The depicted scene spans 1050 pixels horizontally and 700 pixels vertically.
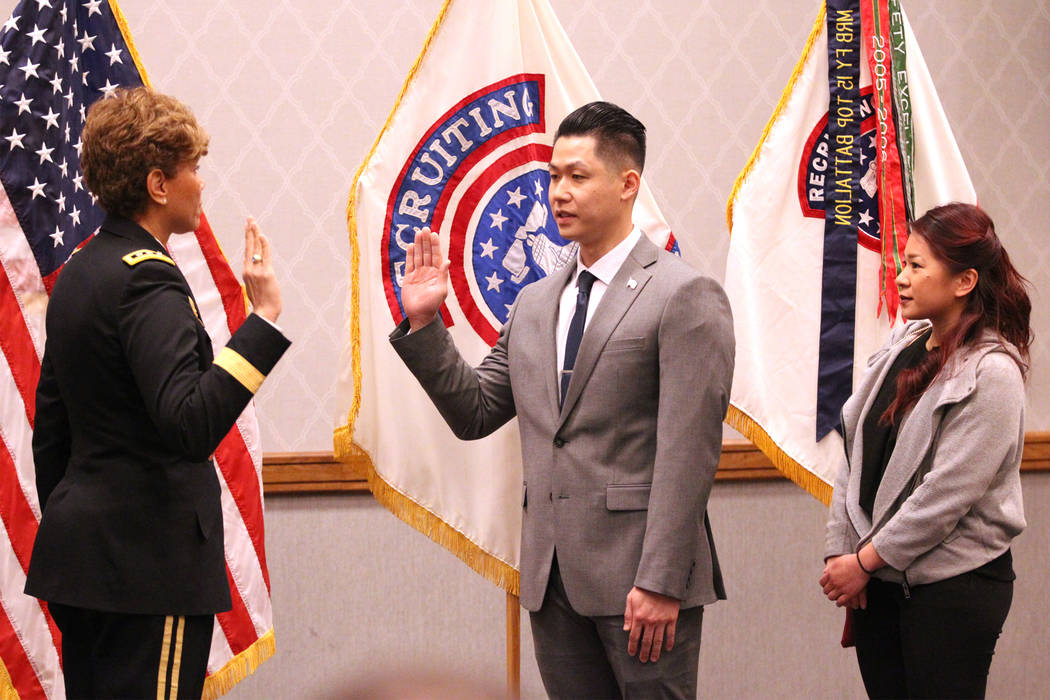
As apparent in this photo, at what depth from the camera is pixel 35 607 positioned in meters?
2.18

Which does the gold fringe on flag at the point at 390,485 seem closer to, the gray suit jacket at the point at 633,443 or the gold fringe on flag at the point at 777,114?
the gray suit jacket at the point at 633,443

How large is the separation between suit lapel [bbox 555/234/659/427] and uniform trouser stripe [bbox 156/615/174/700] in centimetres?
71

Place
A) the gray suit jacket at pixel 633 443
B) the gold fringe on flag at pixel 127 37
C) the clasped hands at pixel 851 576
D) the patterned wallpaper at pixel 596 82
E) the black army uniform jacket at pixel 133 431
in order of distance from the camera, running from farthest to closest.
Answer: the patterned wallpaper at pixel 596 82
the gold fringe on flag at pixel 127 37
the clasped hands at pixel 851 576
the gray suit jacket at pixel 633 443
the black army uniform jacket at pixel 133 431

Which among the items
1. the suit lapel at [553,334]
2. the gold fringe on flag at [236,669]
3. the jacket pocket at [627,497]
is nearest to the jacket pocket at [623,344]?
the suit lapel at [553,334]

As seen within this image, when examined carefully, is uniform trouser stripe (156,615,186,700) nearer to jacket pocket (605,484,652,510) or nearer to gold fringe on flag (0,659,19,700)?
jacket pocket (605,484,652,510)

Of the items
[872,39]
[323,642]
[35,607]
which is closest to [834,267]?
[872,39]

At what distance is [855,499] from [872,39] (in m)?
1.14

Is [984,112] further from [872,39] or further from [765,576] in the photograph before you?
[765,576]

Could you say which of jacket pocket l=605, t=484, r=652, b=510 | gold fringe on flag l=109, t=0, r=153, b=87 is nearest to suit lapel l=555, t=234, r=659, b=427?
jacket pocket l=605, t=484, r=652, b=510

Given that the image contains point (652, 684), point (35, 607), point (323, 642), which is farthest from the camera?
point (323, 642)

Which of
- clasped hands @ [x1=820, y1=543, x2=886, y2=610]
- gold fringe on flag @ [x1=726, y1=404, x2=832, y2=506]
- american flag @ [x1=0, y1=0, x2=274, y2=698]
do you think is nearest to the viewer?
clasped hands @ [x1=820, y1=543, x2=886, y2=610]

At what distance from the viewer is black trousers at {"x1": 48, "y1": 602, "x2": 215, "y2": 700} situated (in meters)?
1.43

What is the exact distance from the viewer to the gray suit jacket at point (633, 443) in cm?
174

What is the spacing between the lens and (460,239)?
234 centimetres
